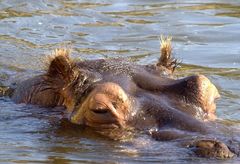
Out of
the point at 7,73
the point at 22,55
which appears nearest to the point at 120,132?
the point at 7,73

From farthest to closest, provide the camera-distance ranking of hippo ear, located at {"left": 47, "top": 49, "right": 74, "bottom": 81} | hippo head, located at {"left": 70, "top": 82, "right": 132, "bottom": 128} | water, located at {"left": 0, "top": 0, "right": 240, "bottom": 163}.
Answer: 1. hippo ear, located at {"left": 47, "top": 49, "right": 74, "bottom": 81}
2. hippo head, located at {"left": 70, "top": 82, "right": 132, "bottom": 128}
3. water, located at {"left": 0, "top": 0, "right": 240, "bottom": 163}

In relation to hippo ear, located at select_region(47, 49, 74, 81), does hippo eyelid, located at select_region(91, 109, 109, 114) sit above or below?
below

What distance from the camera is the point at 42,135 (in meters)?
6.88

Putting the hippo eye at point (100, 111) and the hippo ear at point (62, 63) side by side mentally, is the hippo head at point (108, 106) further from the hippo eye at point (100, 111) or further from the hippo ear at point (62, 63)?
the hippo ear at point (62, 63)

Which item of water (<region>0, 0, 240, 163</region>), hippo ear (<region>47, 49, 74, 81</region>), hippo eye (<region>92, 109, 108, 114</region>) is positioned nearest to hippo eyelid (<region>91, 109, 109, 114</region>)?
hippo eye (<region>92, 109, 108, 114</region>)

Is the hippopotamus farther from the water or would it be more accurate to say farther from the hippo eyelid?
the water

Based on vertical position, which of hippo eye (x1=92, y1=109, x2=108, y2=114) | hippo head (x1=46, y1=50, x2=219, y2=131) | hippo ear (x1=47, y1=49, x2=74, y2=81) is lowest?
hippo eye (x1=92, y1=109, x2=108, y2=114)

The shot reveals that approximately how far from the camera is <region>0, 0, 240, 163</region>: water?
6.28 metres

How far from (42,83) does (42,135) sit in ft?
2.21

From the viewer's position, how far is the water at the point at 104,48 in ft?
20.6

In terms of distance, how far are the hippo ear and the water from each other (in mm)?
404

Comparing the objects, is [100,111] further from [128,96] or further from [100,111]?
[128,96]

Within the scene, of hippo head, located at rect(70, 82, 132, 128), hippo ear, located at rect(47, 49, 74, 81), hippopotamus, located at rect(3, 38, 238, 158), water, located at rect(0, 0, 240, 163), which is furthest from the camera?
hippo ear, located at rect(47, 49, 74, 81)

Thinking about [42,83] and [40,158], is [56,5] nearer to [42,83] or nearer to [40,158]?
[42,83]
